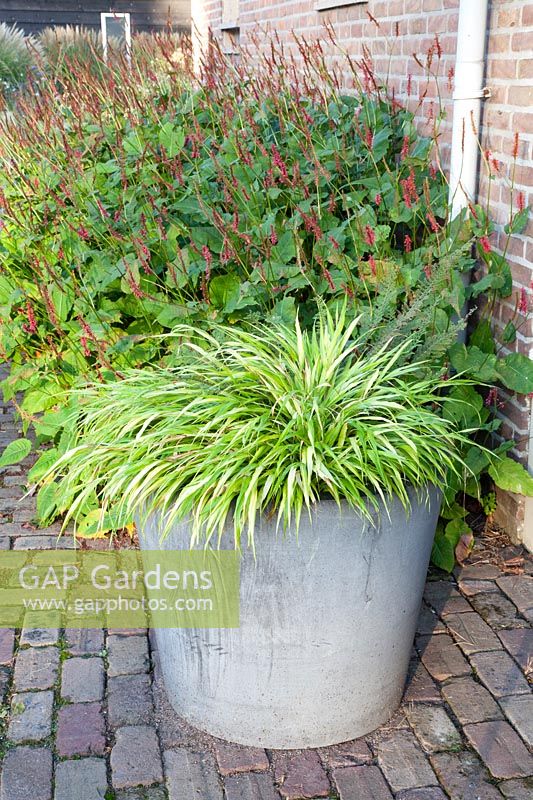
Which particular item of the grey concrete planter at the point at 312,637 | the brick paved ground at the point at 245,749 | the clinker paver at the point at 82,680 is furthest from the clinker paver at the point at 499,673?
the clinker paver at the point at 82,680

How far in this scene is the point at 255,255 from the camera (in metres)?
3.38

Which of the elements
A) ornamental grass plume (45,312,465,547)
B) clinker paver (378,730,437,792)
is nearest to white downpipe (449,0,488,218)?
ornamental grass plume (45,312,465,547)

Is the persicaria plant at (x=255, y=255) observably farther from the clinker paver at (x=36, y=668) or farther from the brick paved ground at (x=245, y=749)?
the clinker paver at (x=36, y=668)

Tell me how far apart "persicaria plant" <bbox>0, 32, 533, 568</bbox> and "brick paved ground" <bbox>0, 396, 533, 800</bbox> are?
0.49m

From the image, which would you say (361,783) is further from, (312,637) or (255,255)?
(255,255)

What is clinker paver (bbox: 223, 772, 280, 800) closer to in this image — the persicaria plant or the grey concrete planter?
the grey concrete planter

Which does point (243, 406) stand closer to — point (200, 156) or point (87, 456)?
point (87, 456)

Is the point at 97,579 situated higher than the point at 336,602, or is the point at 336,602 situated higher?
the point at 336,602

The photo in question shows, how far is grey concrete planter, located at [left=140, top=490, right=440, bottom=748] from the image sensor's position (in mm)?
2301

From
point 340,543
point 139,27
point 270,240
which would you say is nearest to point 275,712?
point 340,543

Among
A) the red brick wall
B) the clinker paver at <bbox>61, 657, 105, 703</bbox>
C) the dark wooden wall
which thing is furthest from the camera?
the dark wooden wall

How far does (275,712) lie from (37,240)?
256 centimetres

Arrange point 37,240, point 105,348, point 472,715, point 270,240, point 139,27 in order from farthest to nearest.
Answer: point 139,27 → point 37,240 → point 105,348 → point 270,240 → point 472,715

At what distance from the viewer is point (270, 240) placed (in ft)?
10.6
